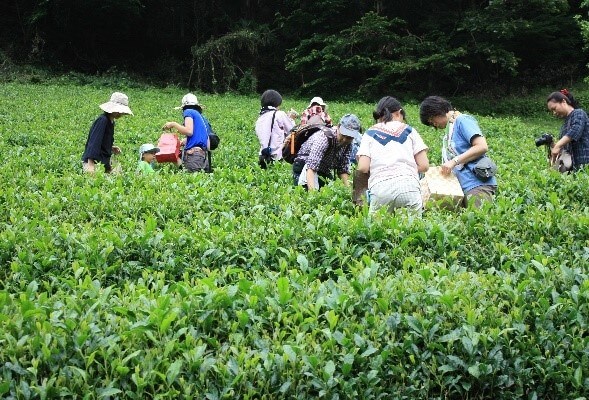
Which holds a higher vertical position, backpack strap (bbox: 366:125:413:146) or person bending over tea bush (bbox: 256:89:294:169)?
backpack strap (bbox: 366:125:413:146)

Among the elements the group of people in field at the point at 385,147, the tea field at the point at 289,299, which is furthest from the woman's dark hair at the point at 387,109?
the tea field at the point at 289,299

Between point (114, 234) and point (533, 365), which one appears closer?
point (533, 365)

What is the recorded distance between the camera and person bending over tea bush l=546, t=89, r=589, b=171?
8188mm

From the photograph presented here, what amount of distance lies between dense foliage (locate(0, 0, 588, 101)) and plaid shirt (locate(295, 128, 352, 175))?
22.6m

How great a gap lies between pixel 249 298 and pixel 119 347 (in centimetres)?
83

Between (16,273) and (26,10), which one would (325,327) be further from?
(26,10)

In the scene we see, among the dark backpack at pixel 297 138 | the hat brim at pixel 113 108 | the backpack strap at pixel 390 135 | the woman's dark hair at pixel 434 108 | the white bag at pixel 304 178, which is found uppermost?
the woman's dark hair at pixel 434 108

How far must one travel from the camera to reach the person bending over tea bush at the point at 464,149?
20.5ft

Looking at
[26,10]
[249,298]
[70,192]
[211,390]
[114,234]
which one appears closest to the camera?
[211,390]

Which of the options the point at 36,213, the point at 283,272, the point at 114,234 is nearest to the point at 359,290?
the point at 283,272

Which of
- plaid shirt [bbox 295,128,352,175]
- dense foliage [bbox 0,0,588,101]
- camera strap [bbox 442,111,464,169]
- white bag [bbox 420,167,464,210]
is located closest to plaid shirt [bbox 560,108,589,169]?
camera strap [bbox 442,111,464,169]

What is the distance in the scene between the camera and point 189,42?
3888 centimetres

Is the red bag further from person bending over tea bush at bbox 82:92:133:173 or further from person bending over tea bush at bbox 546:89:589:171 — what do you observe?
person bending over tea bush at bbox 546:89:589:171

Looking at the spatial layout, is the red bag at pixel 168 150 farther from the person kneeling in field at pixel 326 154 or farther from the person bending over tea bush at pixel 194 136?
the person kneeling in field at pixel 326 154
